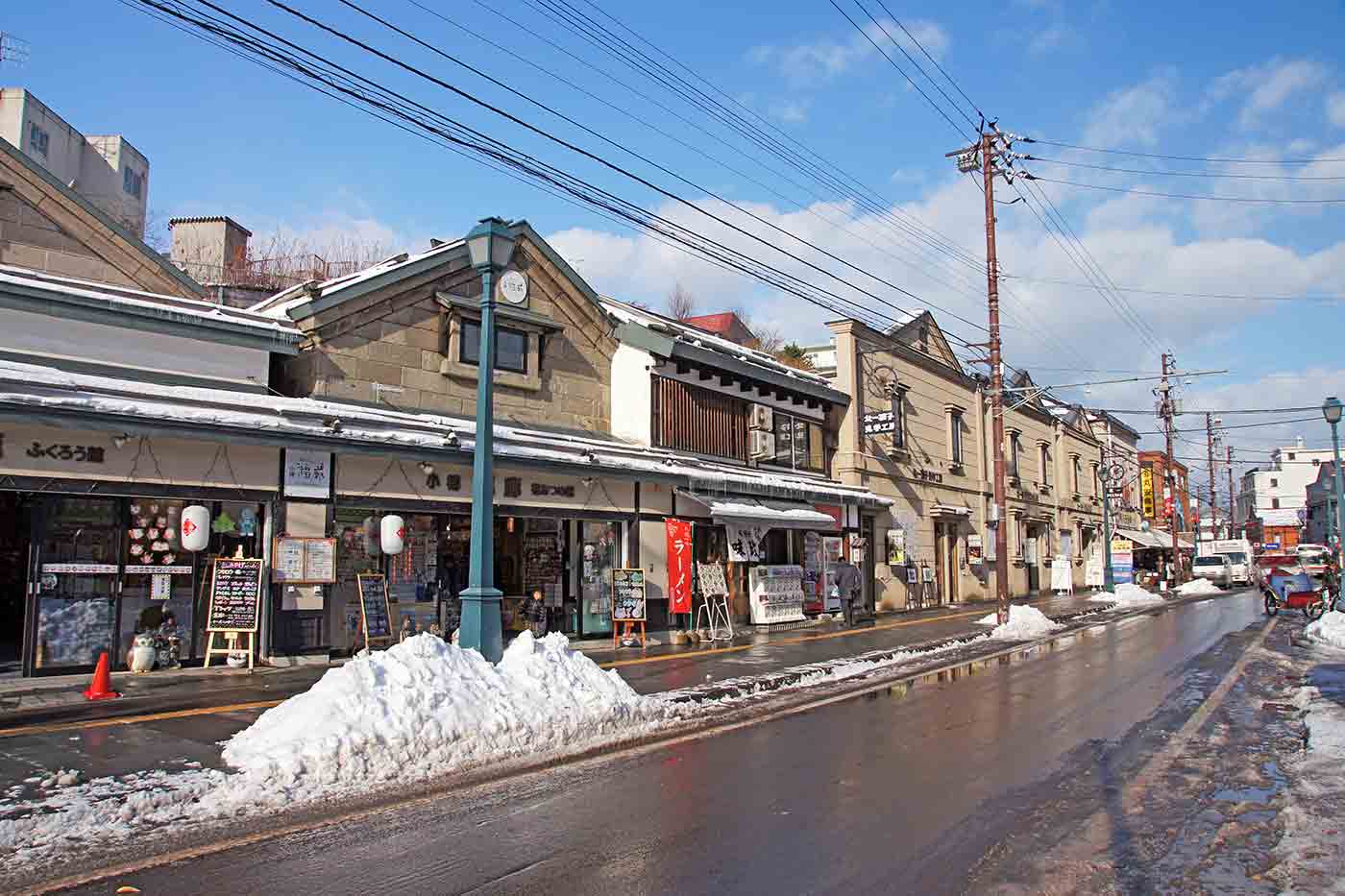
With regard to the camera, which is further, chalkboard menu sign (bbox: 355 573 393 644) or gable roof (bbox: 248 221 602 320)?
gable roof (bbox: 248 221 602 320)

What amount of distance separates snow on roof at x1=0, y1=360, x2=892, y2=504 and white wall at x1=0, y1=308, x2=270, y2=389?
1.53 ft

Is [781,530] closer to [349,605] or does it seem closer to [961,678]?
[961,678]

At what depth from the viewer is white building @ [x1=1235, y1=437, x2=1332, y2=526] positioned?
117 m

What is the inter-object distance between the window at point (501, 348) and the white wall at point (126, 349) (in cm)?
430

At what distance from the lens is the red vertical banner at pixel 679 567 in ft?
67.5

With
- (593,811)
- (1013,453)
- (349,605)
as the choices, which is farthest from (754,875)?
(1013,453)

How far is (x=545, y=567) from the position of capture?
19.2 metres

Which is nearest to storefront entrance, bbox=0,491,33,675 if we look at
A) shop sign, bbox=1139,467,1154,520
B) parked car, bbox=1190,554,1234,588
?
parked car, bbox=1190,554,1234,588

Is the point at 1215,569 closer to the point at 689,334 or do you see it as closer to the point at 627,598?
the point at 689,334

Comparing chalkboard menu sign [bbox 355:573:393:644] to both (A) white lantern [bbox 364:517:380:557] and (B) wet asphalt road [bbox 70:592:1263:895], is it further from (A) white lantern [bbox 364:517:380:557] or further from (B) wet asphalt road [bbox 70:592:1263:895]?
(B) wet asphalt road [bbox 70:592:1263:895]

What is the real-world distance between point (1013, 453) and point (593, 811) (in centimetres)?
4013

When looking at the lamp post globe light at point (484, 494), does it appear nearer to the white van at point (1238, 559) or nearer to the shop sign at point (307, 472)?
the shop sign at point (307, 472)

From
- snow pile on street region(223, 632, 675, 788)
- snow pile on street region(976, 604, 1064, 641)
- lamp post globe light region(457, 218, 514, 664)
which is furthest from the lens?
snow pile on street region(976, 604, 1064, 641)

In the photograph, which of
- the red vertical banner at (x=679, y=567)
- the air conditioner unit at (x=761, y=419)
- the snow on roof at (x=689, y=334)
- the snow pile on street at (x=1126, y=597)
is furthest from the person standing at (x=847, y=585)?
the snow pile on street at (x=1126, y=597)
